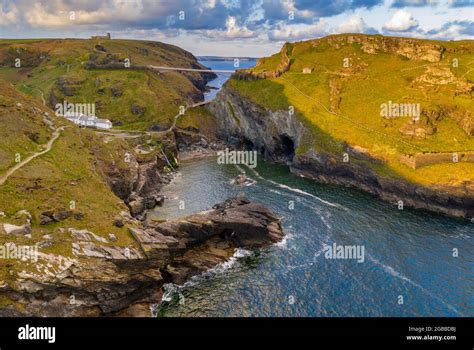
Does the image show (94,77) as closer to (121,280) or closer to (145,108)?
(145,108)

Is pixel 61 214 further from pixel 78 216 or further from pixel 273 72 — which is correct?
pixel 273 72

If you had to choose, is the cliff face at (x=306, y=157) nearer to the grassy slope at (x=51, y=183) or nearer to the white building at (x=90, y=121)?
the white building at (x=90, y=121)

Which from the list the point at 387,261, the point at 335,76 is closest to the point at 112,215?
the point at 387,261

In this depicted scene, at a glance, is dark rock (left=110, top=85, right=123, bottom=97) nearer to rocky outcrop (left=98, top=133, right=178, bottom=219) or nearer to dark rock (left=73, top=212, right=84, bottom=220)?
rocky outcrop (left=98, top=133, right=178, bottom=219)

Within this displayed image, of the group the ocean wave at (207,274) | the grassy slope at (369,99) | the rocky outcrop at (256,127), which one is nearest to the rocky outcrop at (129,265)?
the ocean wave at (207,274)

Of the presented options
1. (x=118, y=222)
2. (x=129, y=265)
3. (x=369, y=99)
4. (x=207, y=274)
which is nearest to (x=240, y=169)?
(x=369, y=99)
